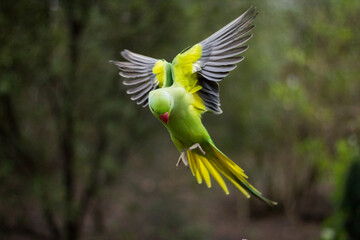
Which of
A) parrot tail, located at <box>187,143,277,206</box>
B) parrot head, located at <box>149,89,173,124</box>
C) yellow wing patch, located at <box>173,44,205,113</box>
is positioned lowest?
parrot tail, located at <box>187,143,277,206</box>

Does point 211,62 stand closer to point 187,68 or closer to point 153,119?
point 187,68

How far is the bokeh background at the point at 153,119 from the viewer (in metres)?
5.93

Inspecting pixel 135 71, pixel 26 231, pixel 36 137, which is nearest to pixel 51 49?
pixel 36 137

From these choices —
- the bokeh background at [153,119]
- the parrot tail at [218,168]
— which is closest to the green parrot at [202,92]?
the parrot tail at [218,168]

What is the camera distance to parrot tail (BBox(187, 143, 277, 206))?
1.74 meters

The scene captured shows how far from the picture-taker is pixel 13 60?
5.14 meters

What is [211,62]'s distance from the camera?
1900 mm

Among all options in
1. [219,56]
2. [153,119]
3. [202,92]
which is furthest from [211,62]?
[153,119]

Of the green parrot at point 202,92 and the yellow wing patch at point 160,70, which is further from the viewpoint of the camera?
the yellow wing patch at point 160,70

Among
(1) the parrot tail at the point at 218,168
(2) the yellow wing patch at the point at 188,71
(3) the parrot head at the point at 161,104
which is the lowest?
(1) the parrot tail at the point at 218,168

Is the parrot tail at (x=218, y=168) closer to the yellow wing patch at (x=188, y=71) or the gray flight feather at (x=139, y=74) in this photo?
the yellow wing patch at (x=188, y=71)

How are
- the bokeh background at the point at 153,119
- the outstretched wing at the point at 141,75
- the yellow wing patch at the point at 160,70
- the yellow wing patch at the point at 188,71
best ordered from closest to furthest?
the yellow wing patch at the point at 188,71 → the yellow wing patch at the point at 160,70 → the outstretched wing at the point at 141,75 → the bokeh background at the point at 153,119

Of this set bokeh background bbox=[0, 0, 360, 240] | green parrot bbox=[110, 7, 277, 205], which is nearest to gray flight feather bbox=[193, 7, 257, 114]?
green parrot bbox=[110, 7, 277, 205]

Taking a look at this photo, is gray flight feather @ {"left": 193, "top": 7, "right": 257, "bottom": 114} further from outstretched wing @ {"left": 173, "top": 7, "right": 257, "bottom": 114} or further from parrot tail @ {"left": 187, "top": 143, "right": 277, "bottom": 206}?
parrot tail @ {"left": 187, "top": 143, "right": 277, "bottom": 206}
